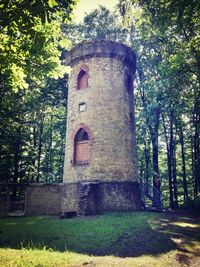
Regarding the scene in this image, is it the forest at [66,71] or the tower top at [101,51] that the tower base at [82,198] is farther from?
the tower top at [101,51]

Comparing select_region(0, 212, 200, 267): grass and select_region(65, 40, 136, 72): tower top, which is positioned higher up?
select_region(65, 40, 136, 72): tower top

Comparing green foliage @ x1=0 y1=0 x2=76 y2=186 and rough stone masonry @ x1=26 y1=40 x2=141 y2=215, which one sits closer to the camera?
green foliage @ x1=0 y1=0 x2=76 y2=186

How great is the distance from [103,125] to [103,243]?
862 cm

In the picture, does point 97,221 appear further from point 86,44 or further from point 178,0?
point 86,44

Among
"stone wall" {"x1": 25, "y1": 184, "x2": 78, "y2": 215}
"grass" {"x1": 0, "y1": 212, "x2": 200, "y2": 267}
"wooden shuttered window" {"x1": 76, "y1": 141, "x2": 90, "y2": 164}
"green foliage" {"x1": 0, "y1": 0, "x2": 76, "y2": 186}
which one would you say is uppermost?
"green foliage" {"x1": 0, "y1": 0, "x2": 76, "y2": 186}

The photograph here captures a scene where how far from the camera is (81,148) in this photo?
16.5 m

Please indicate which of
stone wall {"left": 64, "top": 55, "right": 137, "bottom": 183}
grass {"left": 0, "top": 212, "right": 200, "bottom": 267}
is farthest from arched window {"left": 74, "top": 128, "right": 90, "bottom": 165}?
grass {"left": 0, "top": 212, "right": 200, "bottom": 267}

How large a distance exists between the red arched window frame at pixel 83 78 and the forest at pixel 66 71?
105 inches

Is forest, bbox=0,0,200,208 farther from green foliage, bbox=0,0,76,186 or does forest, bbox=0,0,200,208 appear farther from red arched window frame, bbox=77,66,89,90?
red arched window frame, bbox=77,66,89,90

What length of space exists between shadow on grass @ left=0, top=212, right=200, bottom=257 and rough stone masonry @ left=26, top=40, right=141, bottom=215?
2.86 m

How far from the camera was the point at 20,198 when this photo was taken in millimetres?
23000

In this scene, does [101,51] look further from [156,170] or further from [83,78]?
[156,170]

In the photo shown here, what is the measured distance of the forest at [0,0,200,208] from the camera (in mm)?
7352

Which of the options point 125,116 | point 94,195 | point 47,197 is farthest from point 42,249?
point 125,116
